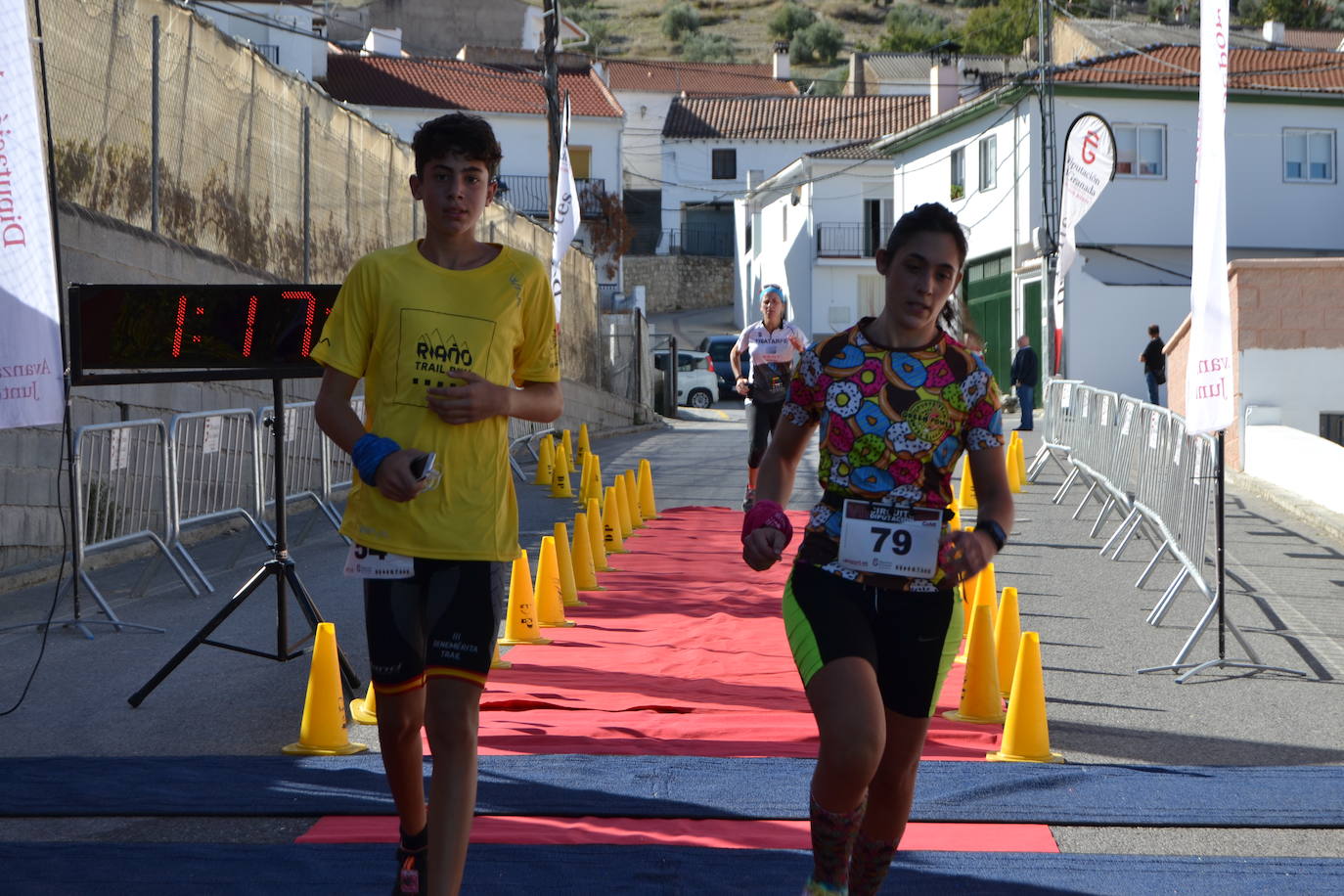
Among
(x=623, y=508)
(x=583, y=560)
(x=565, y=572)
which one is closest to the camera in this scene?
(x=565, y=572)

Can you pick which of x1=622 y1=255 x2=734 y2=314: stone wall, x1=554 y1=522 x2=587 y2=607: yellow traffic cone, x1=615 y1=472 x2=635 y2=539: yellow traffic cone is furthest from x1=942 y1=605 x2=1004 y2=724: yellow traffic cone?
x1=622 y1=255 x2=734 y2=314: stone wall

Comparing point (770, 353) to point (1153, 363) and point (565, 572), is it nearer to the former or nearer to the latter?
point (565, 572)

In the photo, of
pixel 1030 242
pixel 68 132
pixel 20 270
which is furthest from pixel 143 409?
pixel 1030 242

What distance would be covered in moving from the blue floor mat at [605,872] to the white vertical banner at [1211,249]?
142 inches

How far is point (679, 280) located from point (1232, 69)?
29647 mm

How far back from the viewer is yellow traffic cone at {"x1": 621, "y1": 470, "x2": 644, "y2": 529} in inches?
587

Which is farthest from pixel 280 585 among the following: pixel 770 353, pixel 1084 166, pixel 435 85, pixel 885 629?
pixel 435 85

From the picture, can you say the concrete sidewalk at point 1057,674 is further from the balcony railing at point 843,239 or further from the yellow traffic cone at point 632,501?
the balcony railing at point 843,239

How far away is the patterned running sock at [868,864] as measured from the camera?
4098 millimetres

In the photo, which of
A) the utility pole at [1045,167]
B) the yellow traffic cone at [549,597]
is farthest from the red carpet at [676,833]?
the utility pole at [1045,167]

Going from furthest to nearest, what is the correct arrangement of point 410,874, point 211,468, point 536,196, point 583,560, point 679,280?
point 679,280
point 536,196
point 211,468
point 583,560
point 410,874

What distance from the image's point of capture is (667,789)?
18.8 feet

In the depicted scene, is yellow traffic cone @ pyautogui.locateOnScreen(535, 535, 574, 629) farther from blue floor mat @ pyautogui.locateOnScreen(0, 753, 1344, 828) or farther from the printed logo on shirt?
the printed logo on shirt

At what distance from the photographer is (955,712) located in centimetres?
727
